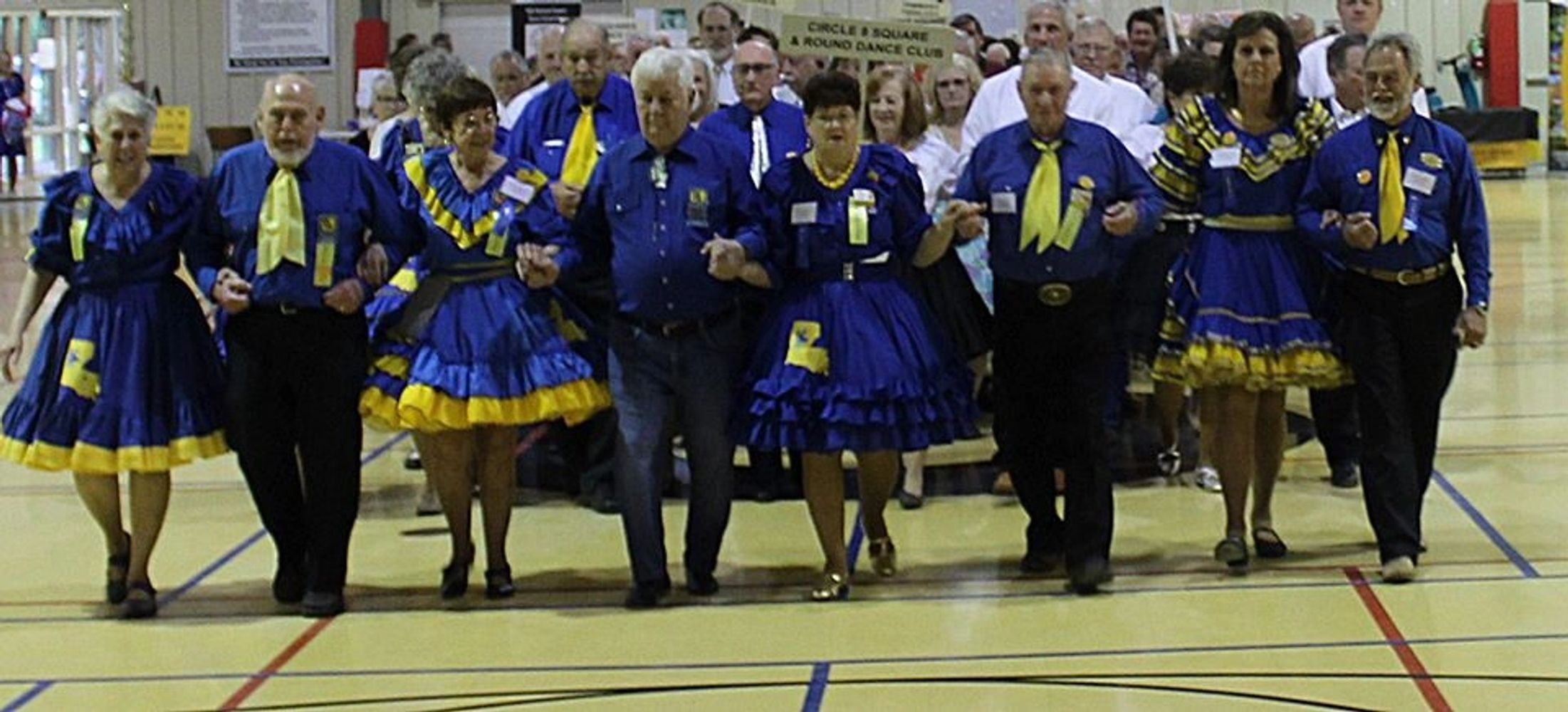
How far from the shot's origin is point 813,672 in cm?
546

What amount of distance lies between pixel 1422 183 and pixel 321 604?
3.51m

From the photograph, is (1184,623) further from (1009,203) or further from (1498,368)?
(1498,368)

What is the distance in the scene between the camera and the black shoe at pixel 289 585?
6.41m

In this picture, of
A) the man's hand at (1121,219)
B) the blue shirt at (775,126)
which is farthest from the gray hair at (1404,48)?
the blue shirt at (775,126)

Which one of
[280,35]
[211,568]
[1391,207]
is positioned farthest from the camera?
[280,35]

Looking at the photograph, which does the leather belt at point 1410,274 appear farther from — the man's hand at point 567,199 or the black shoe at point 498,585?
the black shoe at point 498,585

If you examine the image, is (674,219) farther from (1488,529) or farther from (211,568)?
(1488,529)

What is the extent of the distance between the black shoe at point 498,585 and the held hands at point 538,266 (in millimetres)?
923

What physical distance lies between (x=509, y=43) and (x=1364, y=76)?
18050 mm

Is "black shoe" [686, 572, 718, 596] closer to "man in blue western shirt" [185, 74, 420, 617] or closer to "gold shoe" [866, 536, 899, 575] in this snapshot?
"gold shoe" [866, 536, 899, 575]

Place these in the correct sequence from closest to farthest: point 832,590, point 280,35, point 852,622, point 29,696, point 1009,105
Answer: point 29,696
point 852,622
point 832,590
point 1009,105
point 280,35

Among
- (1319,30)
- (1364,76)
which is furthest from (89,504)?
(1319,30)

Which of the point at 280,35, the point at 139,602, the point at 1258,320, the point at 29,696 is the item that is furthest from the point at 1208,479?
the point at 280,35

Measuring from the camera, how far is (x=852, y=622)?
19.7 feet
